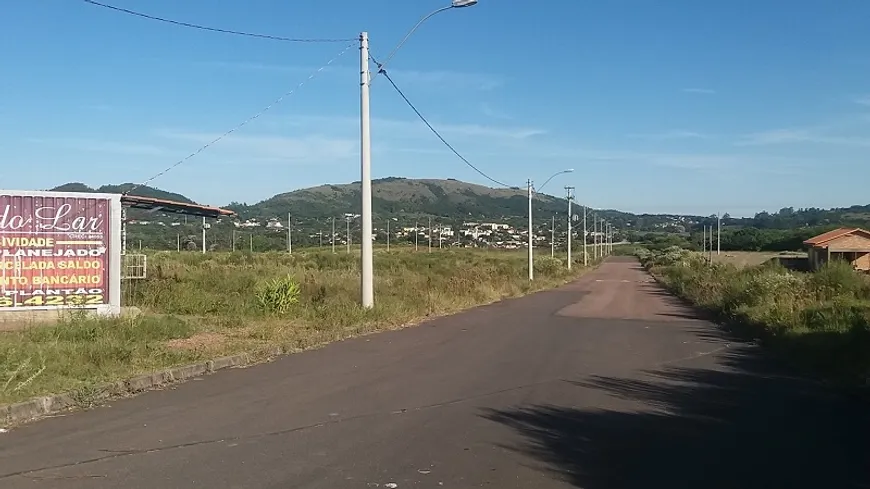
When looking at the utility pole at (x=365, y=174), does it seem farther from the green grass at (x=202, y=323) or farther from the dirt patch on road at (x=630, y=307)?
the dirt patch on road at (x=630, y=307)

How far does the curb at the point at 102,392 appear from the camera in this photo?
9.41 meters

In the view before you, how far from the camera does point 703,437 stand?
879cm

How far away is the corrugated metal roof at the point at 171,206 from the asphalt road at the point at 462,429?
957 centimetres

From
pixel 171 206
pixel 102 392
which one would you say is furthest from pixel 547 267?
pixel 102 392

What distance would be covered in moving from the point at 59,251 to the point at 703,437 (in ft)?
47.7

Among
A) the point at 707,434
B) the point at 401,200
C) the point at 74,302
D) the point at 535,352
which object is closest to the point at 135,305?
the point at 74,302

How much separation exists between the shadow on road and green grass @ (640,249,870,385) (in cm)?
249

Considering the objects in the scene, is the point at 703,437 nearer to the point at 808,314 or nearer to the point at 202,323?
the point at 808,314

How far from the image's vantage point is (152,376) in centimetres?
1173

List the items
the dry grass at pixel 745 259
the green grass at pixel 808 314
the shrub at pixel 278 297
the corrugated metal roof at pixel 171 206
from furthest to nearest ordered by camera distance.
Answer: the dry grass at pixel 745 259
the corrugated metal roof at pixel 171 206
the shrub at pixel 278 297
the green grass at pixel 808 314

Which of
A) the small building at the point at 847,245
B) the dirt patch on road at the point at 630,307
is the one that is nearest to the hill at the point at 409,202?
the small building at the point at 847,245

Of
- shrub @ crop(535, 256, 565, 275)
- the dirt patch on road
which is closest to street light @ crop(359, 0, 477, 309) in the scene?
the dirt patch on road

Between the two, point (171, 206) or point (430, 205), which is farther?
point (430, 205)

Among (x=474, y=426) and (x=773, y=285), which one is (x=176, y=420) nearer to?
(x=474, y=426)
